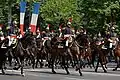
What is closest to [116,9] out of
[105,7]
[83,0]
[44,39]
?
[105,7]

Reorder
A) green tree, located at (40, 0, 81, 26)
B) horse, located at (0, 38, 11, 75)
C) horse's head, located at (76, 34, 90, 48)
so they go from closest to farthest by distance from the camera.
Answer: horse's head, located at (76, 34, 90, 48)
horse, located at (0, 38, 11, 75)
green tree, located at (40, 0, 81, 26)

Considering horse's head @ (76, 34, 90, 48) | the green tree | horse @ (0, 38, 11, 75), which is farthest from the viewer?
the green tree

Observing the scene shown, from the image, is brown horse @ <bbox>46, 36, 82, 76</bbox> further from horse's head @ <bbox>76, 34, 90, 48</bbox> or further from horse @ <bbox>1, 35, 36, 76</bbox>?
horse @ <bbox>1, 35, 36, 76</bbox>

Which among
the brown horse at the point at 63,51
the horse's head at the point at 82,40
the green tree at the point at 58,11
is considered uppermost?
the green tree at the point at 58,11

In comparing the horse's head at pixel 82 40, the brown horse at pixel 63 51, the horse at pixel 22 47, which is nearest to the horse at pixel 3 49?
the horse at pixel 22 47

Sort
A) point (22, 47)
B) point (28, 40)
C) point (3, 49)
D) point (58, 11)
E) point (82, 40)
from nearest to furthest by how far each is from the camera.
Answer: point (28, 40) < point (22, 47) < point (82, 40) < point (3, 49) < point (58, 11)

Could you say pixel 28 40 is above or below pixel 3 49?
above

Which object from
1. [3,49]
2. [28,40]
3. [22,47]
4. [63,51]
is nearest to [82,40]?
[63,51]

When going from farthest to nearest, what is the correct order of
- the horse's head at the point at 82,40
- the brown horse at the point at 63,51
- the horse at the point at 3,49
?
the horse at the point at 3,49 < the brown horse at the point at 63,51 < the horse's head at the point at 82,40

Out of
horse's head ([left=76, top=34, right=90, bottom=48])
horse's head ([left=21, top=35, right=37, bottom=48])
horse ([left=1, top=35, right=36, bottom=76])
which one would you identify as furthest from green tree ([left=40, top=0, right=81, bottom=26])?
horse's head ([left=21, top=35, right=37, bottom=48])

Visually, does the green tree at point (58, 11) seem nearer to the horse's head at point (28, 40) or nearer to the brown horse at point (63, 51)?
the brown horse at point (63, 51)

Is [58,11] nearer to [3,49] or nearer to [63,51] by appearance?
[63,51]

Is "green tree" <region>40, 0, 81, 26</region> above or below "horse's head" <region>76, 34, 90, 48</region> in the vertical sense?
above

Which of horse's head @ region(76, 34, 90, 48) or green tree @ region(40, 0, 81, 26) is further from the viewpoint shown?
green tree @ region(40, 0, 81, 26)
